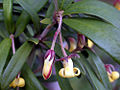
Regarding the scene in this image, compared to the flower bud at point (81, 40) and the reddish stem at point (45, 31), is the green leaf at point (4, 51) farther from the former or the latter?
the flower bud at point (81, 40)

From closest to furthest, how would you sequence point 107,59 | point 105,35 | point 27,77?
point 105,35
point 27,77
point 107,59

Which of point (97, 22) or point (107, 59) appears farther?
point (107, 59)

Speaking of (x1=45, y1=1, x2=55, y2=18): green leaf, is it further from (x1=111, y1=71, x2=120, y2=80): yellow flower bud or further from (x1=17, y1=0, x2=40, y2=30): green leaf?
(x1=111, y1=71, x2=120, y2=80): yellow flower bud

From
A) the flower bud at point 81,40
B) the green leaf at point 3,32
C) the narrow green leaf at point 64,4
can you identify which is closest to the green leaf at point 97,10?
the narrow green leaf at point 64,4

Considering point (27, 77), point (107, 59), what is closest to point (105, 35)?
point (27, 77)

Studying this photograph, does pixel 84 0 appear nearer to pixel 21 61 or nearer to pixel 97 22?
pixel 97 22

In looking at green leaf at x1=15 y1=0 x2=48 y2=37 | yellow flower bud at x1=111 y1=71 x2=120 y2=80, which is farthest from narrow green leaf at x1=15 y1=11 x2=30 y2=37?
yellow flower bud at x1=111 y1=71 x2=120 y2=80
